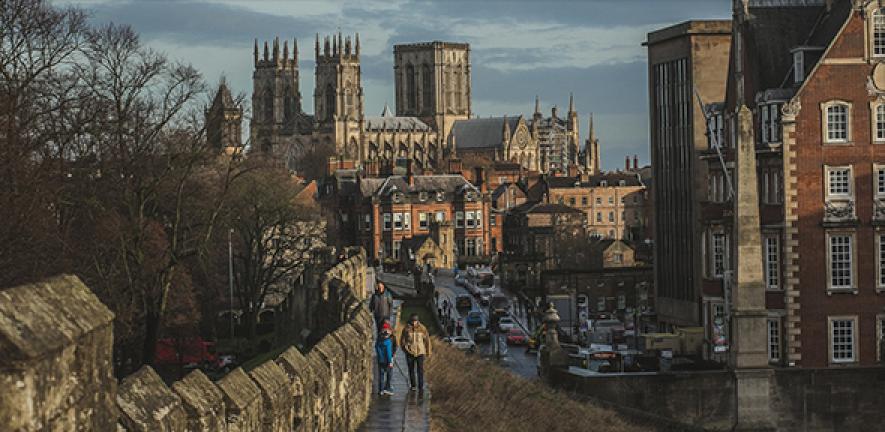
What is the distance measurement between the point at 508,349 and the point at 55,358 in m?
70.2

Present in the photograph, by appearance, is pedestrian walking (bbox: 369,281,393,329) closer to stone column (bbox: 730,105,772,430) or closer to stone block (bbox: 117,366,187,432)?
stone column (bbox: 730,105,772,430)

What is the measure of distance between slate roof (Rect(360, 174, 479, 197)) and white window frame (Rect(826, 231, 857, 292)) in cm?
10004

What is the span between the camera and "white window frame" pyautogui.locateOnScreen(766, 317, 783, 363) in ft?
166

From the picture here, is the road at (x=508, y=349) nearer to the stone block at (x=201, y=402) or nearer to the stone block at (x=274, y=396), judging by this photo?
the stone block at (x=274, y=396)

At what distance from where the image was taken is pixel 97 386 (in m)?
6.33

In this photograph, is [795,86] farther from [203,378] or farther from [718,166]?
[203,378]

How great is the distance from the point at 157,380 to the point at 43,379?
122 inches

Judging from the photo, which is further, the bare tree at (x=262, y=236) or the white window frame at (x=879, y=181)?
the bare tree at (x=262, y=236)

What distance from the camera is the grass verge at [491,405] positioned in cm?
2406

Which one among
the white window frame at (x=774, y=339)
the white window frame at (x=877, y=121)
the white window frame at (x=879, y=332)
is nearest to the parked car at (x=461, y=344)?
the white window frame at (x=774, y=339)

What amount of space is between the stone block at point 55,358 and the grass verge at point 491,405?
14.6 meters

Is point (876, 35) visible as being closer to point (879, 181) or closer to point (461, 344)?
point (879, 181)

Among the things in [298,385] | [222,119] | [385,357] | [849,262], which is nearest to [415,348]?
[385,357]

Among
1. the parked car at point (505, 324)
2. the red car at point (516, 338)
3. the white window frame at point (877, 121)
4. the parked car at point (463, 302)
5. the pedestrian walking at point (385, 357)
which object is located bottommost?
the red car at point (516, 338)
